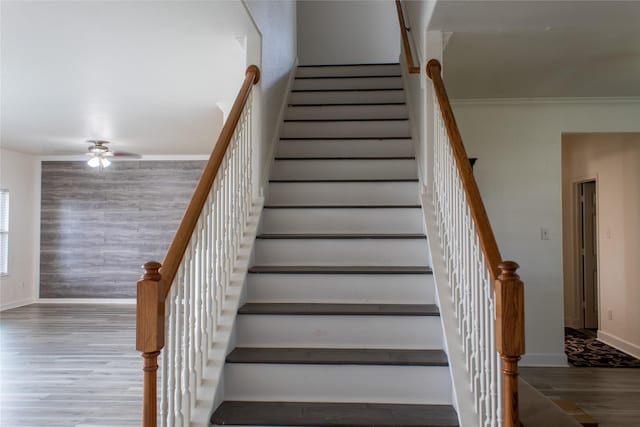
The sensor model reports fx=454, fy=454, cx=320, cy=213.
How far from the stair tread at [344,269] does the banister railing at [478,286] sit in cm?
23

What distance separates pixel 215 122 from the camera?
222 inches

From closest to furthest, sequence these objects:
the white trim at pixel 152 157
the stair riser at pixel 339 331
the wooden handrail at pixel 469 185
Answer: the wooden handrail at pixel 469 185 < the stair riser at pixel 339 331 < the white trim at pixel 152 157

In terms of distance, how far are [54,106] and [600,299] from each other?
6627 mm

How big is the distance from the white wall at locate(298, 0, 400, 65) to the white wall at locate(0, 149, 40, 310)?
16.8ft

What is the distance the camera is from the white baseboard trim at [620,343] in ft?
15.9

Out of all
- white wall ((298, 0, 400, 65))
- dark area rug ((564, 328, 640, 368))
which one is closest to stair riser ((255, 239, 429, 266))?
dark area rug ((564, 328, 640, 368))

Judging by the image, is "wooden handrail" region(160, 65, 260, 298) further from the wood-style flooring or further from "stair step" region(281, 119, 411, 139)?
the wood-style flooring

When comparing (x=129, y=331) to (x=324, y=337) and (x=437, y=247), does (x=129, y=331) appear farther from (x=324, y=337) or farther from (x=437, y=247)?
(x=437, y=247)

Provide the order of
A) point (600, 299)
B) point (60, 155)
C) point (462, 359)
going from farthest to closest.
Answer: point (60, 155) < point (600, 299) < point (462, 359)

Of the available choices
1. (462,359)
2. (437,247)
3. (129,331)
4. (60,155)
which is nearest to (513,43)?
(437,247)

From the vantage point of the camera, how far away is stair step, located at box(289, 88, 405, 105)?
4367 millimetres

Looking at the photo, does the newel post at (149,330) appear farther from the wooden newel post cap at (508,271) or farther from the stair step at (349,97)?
the stair step at (349,97)

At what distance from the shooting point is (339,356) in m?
2.26

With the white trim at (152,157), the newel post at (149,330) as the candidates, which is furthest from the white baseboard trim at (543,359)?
the white trim at (152,157)
